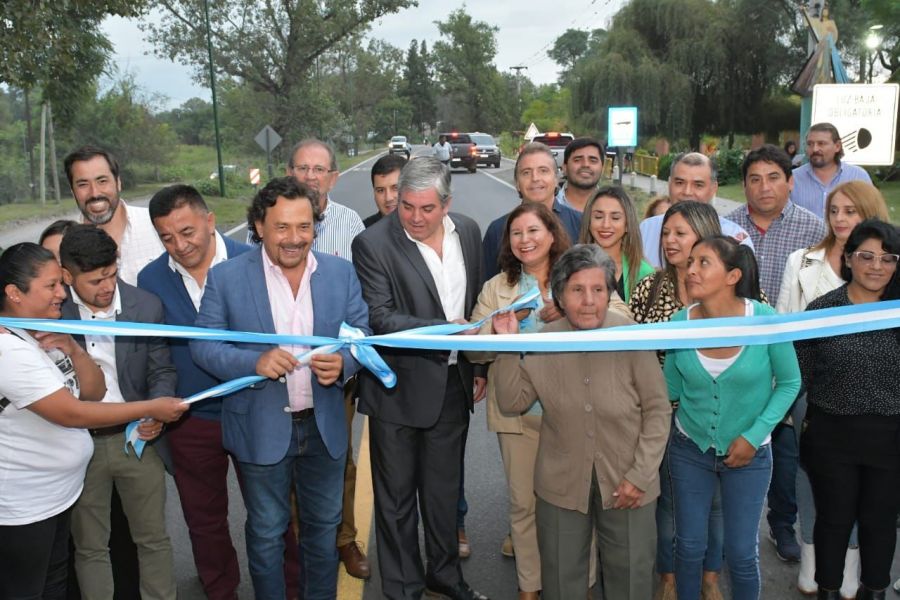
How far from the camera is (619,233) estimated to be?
4.04 metres

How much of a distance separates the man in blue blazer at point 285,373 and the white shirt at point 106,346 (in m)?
0.34

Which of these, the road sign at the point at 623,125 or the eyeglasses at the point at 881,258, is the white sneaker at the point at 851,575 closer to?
the eyeglasses at the point at 881,258

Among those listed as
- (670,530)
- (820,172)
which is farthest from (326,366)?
(820,172)

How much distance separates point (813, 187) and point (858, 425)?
2.95 metres

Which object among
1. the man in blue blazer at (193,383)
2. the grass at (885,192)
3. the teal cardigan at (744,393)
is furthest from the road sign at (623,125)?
the man in blue blazer at (193,383)

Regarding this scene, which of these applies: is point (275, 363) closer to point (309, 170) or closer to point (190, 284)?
point (190, 284)

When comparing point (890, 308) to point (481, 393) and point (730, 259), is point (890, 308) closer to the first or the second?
point (730, 259)

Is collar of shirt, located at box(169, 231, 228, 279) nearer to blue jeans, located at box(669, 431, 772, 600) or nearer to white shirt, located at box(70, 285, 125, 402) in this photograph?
white shirt, located at box(70, 285, 125, 402)

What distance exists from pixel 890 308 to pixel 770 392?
1.88 ft

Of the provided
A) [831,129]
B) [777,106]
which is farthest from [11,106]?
[831,129]

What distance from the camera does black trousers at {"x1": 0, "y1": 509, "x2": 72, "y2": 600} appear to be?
2.78 meters

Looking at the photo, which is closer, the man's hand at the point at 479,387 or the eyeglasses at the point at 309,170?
the man's hand at the point at 479,387

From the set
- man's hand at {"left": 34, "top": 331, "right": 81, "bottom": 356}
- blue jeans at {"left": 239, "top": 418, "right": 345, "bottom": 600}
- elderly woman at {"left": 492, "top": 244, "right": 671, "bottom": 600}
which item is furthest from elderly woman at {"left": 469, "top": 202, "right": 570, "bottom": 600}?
man's hand at {"left": 34, "top": 331, "right": 81, "bottom": 356}

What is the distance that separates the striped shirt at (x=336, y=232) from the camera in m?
4.75
